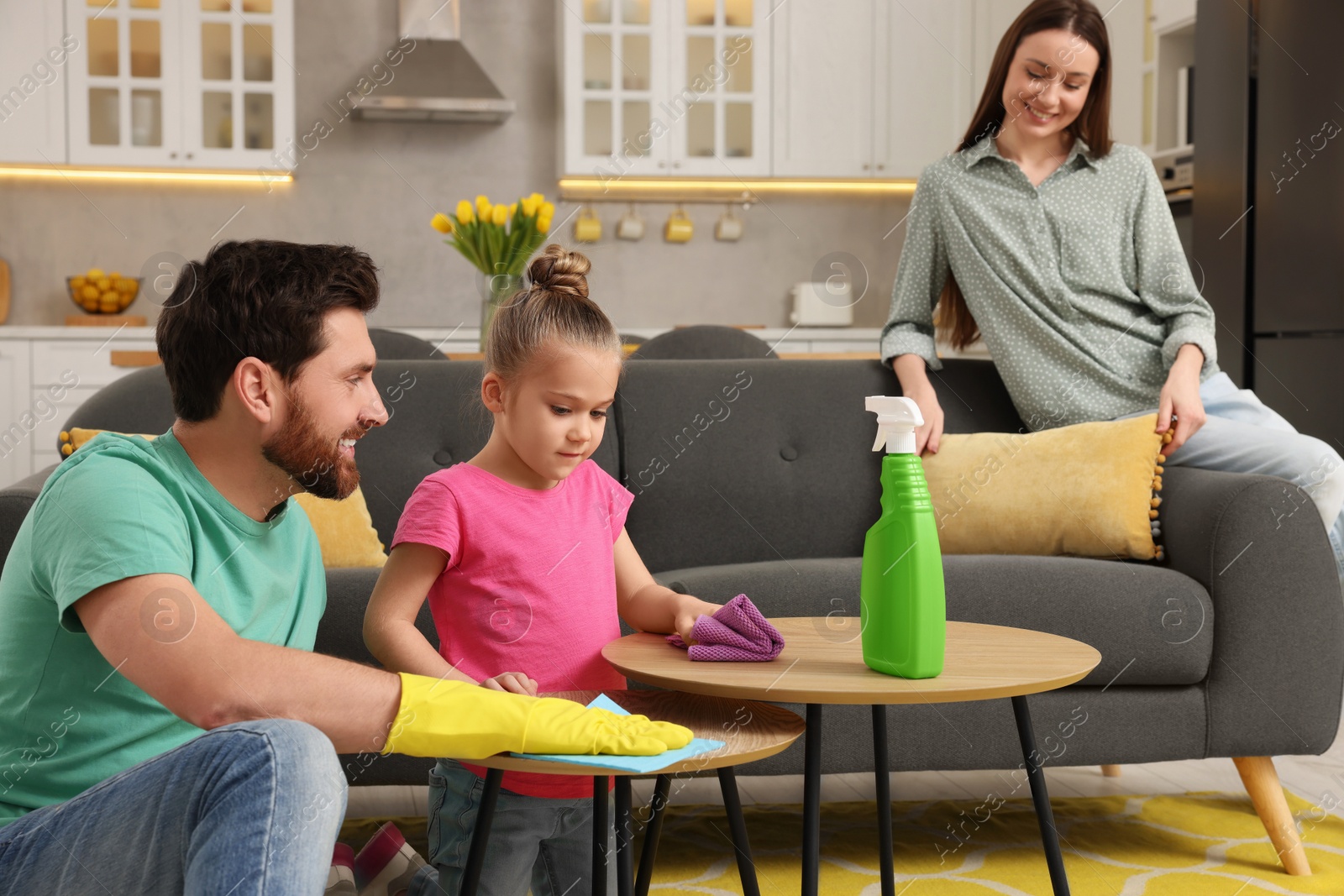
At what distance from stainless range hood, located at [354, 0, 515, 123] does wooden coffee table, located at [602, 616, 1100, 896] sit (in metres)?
3.99

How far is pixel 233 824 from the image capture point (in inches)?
30.6

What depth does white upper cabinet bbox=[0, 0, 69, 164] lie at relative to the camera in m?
4.51

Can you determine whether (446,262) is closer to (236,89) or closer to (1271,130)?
(236,89)

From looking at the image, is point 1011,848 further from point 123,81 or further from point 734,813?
point 123,81

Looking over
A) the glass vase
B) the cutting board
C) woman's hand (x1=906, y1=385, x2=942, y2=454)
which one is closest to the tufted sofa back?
woman's hand (x1=906, y1=385, x2=942, y2=454)

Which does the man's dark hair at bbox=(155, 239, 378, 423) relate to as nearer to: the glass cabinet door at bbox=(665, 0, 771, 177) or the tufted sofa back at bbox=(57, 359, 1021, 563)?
the tufted sofa back at bbox=(57, 359, 1021, 563)

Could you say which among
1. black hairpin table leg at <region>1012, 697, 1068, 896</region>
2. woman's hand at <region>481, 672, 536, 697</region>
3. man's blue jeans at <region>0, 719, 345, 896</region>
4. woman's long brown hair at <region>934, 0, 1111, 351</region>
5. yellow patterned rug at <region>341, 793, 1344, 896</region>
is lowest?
yellow patterned rug at <region>341, 793, 1344, 896</region>

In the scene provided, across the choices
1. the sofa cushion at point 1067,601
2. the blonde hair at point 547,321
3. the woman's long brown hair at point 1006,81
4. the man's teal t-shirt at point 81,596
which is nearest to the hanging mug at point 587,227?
the woman's long brown hair at point 1006,81

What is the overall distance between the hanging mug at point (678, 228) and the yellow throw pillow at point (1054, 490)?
328 cm

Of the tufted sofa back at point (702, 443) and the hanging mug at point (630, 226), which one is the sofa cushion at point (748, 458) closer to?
the tufted sofa back at point (702, 443)

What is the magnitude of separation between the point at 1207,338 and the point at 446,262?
3659mm

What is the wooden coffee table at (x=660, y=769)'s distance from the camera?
89cm

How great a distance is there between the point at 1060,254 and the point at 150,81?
381 centimetres

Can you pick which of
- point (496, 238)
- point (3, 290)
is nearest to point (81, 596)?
point (496, 238)
